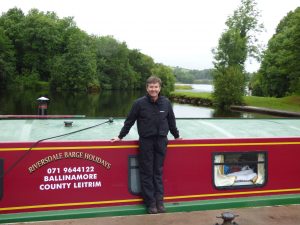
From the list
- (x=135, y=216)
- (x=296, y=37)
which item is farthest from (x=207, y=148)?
(x=296, y=37)

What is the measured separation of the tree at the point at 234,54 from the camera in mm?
42438

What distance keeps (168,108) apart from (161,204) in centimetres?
125

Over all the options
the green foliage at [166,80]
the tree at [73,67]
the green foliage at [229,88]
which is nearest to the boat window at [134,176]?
the green foliage at [229,88]

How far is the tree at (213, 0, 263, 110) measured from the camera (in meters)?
42.4

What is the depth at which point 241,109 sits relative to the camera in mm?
39344

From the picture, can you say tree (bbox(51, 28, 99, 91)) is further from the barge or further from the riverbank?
the barge

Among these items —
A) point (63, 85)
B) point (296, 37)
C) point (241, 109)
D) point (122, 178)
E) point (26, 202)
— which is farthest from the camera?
point (63, 85)

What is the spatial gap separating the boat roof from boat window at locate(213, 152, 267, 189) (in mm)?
320

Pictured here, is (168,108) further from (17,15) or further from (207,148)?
(17,15)

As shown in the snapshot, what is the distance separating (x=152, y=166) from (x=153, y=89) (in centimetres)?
98

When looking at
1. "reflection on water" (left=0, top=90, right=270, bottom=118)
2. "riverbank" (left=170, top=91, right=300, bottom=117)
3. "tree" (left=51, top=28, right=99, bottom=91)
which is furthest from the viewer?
"tree" (left=51, top=28, right=99, bottom=91)

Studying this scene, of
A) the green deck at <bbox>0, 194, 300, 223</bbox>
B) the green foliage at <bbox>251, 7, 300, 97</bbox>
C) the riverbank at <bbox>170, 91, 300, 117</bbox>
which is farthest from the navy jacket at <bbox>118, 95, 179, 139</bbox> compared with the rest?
the green foliage at <bbox>251, 7, 300, 97</bbox>

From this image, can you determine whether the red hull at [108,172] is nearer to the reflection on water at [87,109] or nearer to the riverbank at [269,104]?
the riverbank at [269,104]

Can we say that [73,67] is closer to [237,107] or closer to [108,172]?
[237,107]
